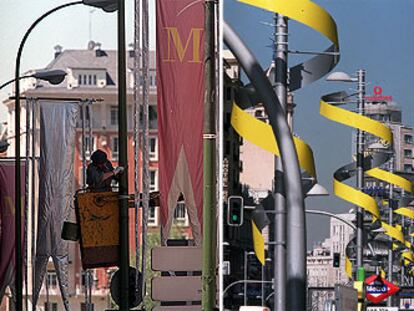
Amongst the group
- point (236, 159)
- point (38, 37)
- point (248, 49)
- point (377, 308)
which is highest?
point (38, 37)

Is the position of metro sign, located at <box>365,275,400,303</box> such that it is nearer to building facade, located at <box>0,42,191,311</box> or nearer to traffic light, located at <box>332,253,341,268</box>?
traffic light, located at <box>332,253,341,268</box>

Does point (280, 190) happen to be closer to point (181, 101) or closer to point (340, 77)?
point (340, 77)

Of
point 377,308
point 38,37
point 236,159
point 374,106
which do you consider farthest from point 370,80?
point 38,37

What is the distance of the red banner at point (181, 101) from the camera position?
39.9 feet

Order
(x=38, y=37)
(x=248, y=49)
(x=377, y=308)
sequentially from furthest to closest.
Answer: (x=38, y=37), (x=377, y=308), (x=248, y=49)

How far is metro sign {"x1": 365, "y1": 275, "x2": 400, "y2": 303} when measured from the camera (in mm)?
10041

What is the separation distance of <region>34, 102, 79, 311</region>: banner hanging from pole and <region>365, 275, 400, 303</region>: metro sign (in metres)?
5.54

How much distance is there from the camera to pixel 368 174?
1002 cm

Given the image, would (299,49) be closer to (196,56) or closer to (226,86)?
(226,86)

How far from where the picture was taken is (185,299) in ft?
38.5

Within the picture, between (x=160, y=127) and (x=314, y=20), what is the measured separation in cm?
275

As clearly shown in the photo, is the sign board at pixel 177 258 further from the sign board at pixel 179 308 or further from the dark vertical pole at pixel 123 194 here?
the dark vertical pole at pixel 123 194

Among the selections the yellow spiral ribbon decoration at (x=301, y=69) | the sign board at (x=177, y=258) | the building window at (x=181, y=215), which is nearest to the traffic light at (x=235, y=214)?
the yellow spiral ribbon decoration at (x=301, y=69)

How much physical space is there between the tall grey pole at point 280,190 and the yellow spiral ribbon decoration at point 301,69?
0.06 meters
